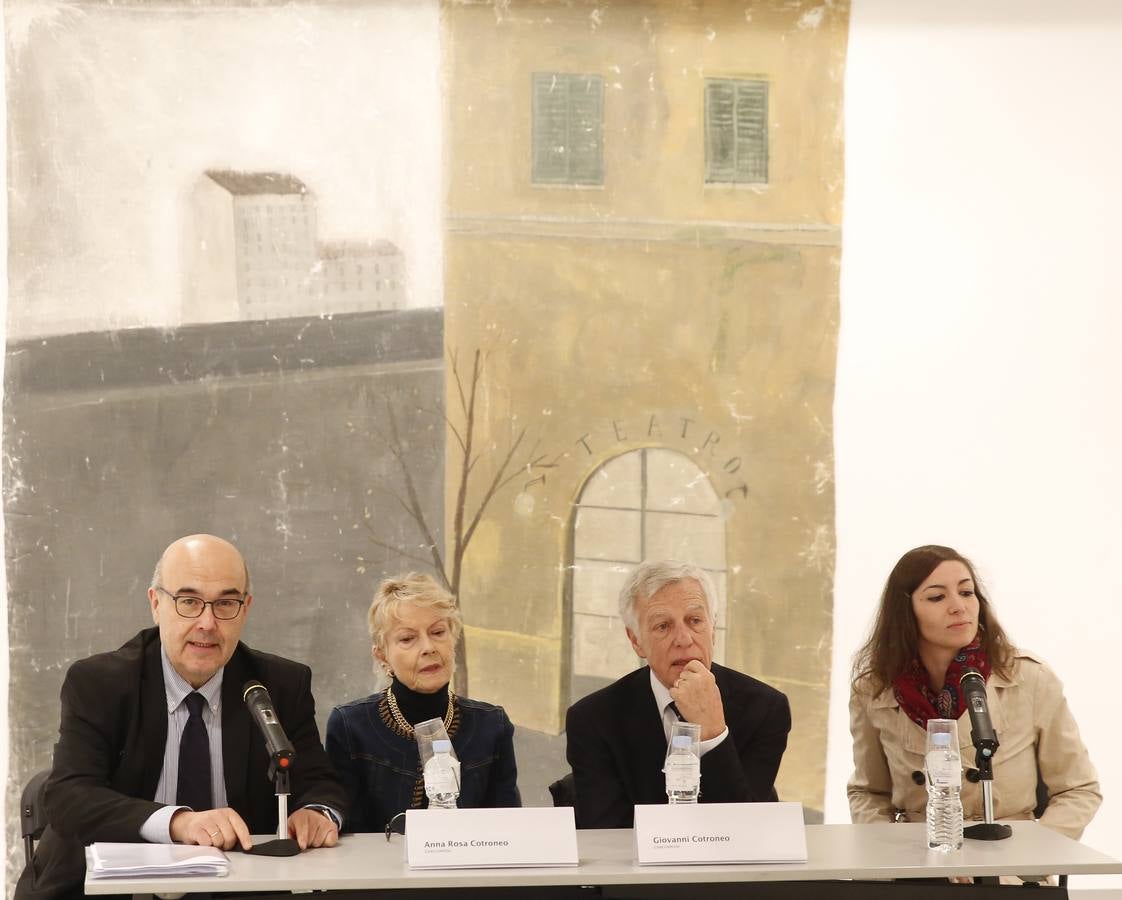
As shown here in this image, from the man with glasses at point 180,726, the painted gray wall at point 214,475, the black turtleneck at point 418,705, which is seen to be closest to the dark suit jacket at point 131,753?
the man with glasses at point 180,726

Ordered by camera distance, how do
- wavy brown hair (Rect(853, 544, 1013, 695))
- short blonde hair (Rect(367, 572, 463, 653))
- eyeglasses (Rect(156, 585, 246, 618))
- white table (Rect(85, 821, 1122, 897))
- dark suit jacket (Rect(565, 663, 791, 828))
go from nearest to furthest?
white table (Rect(85, 821, 1122, 897)), eyeglasses (Rect(156, 585, 246, 618)), dark suit jacket (Rect(565, 663, 791, 828)), short blonde hair (Rect(367, 572, 463, 653)), wavy brown hair (Rect(853, 544, 1013, 695))

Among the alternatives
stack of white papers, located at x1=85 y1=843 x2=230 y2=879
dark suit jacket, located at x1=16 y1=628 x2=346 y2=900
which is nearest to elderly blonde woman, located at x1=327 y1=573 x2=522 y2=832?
dark suit jacket, located at x1=16 y1=628 x2=346 y2=900

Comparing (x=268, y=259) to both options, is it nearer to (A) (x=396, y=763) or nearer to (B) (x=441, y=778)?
(A) (x=396, y=763)

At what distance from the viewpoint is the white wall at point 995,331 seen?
5.11m

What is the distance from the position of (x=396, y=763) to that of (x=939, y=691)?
142 cm

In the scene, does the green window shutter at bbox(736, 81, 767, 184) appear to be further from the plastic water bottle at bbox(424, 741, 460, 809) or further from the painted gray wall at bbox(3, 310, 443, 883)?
the plastic water bottle at bbox(424, 741, 460, 809)

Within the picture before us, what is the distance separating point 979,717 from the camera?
2.98 metres

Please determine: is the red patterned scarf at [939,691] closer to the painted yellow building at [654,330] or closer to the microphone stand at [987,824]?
the microphone stand at [987,824]

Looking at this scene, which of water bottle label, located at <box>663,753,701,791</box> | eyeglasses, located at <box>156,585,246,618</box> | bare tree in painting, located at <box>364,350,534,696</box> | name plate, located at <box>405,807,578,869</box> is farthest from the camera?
bare tree in painting, located at <box>364,350,534,696</box>

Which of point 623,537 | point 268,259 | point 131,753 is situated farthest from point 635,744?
point 268,259

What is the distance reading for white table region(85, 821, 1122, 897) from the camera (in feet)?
8.84

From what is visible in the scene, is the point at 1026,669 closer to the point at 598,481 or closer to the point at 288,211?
the point at 598,481

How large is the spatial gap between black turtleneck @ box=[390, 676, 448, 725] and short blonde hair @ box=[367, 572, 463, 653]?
14 centimetres

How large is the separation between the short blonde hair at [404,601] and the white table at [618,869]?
630 mm
